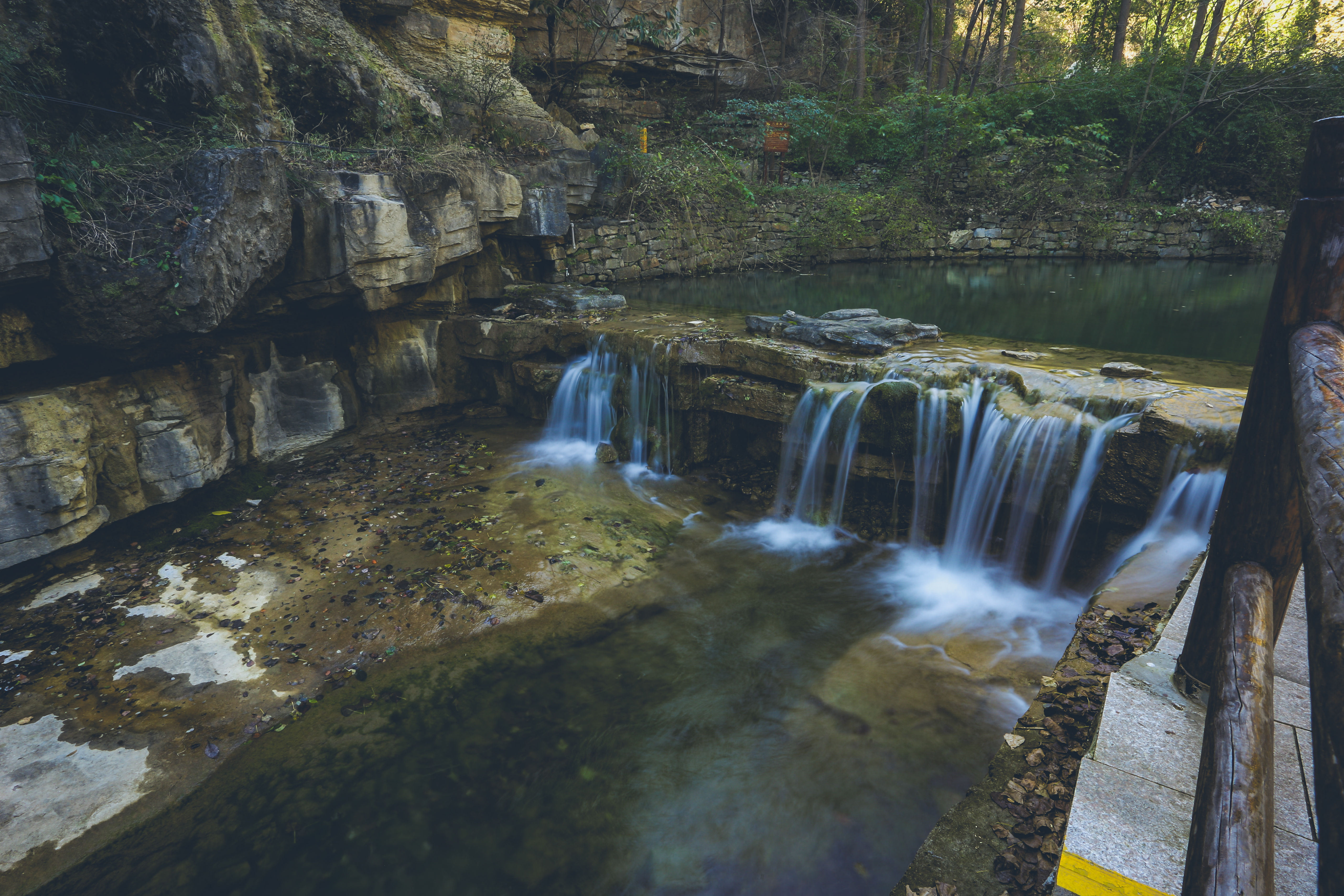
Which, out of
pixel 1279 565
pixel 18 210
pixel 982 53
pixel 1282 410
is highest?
pixel 982 53

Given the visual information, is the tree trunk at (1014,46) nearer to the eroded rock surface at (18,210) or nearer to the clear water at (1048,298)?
the clear water at (1048,298)

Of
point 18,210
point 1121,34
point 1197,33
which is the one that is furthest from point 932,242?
point 18,210

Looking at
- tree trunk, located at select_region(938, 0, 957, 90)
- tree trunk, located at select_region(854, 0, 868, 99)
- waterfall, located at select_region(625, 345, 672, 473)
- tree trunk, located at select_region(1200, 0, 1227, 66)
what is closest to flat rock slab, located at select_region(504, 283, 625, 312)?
waterfall, located at select_region(625, 345, 672, 473)

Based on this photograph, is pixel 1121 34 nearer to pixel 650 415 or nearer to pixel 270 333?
pixel 650 415

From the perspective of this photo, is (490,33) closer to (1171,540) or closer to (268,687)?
(268,687)

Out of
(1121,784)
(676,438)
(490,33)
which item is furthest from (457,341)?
(1121,784)

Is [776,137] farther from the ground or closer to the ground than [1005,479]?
farther from the ground

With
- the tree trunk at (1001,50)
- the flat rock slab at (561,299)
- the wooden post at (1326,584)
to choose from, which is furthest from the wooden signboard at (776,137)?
the wooden post at (1326,584)

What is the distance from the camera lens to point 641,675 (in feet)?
15.1

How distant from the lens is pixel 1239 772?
1272 mm

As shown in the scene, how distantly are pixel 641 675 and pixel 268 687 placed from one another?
252 centimetres

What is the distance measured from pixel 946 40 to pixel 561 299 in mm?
18818

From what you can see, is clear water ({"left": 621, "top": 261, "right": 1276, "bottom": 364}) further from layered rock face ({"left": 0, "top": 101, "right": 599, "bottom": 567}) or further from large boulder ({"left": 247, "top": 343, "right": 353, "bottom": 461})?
large boulder ({"left": 247, "top": 343, "right": 353, "bottom": 461})

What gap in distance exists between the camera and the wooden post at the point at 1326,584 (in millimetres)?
870
